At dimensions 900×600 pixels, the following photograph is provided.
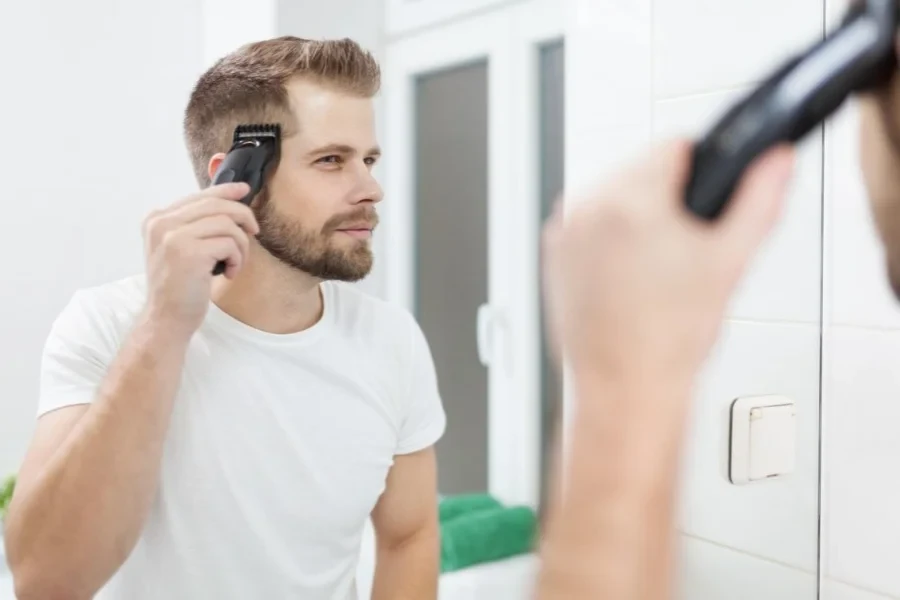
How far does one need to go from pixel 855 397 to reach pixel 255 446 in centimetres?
55

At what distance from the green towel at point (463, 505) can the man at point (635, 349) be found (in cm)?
124

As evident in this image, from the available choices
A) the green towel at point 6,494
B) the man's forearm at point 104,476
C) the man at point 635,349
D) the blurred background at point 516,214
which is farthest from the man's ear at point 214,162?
the man at point 635,349

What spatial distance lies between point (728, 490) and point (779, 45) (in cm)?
41

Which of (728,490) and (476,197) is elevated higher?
(476,197)

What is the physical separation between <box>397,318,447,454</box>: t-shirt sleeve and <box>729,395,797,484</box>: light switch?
1.03ft

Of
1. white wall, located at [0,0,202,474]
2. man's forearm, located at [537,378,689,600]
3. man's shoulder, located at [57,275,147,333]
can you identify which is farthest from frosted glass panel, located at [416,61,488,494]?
man's forearm, located at [537,378,689,600]

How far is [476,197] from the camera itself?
5.31 ft

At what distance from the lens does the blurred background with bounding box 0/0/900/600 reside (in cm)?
74

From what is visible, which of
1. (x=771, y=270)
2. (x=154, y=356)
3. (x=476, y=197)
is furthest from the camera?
(x=476, y=197)

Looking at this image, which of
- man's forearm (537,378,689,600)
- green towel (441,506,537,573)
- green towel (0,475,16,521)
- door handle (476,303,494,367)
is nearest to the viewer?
man's forearm (537,378,689,600)

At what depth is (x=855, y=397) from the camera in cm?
73

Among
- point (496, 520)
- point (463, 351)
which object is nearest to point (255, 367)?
point (496, 520)

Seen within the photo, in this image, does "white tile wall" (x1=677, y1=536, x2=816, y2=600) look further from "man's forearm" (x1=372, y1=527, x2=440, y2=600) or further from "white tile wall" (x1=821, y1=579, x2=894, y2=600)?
"man's forearm" (x1=372, y1=527, x2=440, y2=600)

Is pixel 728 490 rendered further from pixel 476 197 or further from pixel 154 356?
pixel 476 197
